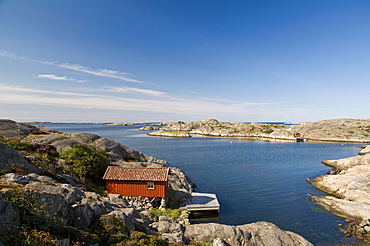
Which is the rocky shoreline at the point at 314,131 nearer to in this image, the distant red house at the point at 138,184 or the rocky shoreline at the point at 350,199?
the rocky shoreline at the point at 350,199

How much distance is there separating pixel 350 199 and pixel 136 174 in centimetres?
3622

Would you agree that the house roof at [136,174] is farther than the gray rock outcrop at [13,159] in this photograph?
Yes

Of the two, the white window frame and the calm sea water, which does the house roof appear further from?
the calm sea water

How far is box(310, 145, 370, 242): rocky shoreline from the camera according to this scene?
2762 cm

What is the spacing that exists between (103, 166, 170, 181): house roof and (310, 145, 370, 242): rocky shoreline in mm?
25014

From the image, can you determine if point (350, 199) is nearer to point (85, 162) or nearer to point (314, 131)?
point (85, 162)

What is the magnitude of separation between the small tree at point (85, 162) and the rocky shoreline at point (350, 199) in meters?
36.1

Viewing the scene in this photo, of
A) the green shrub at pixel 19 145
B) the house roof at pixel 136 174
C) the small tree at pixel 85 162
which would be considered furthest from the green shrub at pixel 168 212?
the green shrub at pixel 19 145

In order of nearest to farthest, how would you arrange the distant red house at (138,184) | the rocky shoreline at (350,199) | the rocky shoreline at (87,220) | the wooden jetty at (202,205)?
the rocky shoreline at (87,220) → the rocky shoreline at (350,199) → the distant red house at (138,184) → the wooden jetty at (202,205)

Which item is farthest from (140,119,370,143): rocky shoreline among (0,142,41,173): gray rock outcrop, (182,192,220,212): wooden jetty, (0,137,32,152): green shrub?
(0,142,41,173): gray rock outcrop

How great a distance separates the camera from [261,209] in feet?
110

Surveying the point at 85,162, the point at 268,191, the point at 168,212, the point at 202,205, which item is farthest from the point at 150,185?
the point at 268,191

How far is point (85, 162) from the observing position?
34031 mm

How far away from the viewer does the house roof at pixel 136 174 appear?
31.7 meters
